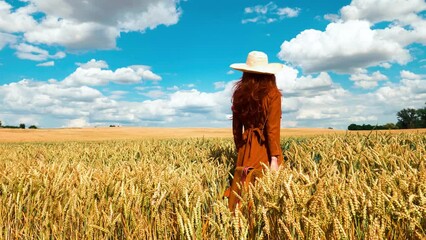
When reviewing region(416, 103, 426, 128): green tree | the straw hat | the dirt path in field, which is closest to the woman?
the straw hat

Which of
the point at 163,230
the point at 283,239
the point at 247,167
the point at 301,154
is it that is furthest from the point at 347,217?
the point at 301,154

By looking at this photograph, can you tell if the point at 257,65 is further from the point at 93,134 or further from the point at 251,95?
the point at 93,134

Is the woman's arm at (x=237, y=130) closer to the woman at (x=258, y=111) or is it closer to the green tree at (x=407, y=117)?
the woman at (x=258, y=111)

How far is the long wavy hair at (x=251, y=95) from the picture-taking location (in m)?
4.12

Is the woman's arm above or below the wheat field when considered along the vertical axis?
above

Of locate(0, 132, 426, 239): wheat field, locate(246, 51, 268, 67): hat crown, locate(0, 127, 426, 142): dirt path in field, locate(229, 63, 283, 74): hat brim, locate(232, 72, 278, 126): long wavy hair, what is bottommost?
locate(0, 132, 426, 239): wheat field

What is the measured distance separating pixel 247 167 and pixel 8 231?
2.28 metres

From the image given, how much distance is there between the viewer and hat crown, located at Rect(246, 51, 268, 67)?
427 cm

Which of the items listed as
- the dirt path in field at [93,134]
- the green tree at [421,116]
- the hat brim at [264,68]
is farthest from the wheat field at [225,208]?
the green tree at [421,116]

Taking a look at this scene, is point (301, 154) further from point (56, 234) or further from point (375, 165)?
point (56, 234)

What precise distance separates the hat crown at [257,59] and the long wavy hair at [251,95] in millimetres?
132

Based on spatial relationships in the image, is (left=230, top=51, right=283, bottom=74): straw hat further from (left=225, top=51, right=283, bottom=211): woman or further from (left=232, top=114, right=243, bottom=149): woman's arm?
(left=232, top=114, right=243, bottom=149): woman's arm

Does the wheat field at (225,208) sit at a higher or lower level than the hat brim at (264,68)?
lower

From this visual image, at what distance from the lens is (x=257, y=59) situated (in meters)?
4.28
